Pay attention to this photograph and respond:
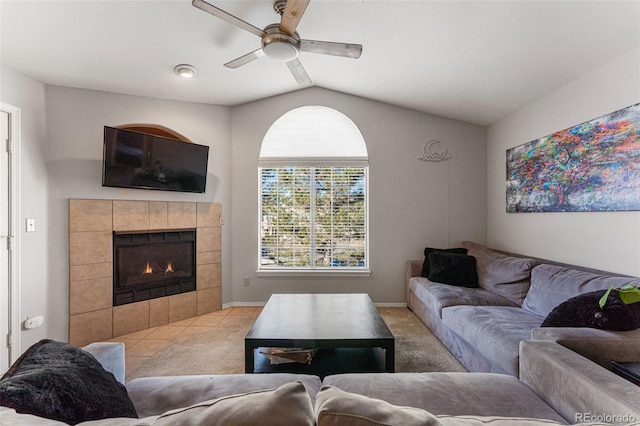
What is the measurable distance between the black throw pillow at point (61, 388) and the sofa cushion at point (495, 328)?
201cm

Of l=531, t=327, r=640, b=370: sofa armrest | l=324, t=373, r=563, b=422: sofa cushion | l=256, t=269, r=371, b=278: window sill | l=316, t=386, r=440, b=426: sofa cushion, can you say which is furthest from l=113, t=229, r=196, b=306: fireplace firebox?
l=531, t=327, r=640, b=370: sofa armrest

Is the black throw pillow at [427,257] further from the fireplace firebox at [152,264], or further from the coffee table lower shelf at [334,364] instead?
the fireplace firebox at [152,264]

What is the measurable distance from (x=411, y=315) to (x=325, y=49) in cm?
308

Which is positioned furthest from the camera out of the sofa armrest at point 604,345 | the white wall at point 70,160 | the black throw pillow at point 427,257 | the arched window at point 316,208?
the arched window at point 316,208

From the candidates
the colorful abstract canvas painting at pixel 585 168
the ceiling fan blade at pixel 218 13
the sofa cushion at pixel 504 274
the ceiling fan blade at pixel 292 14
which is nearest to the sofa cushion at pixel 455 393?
the sofa cushion at pixel 504 274

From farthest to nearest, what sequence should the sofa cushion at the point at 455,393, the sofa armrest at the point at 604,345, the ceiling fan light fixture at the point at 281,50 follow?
the ceiling fan light fixture at the point at 281,50
the sofa armrest at the point at 604,345
the sofa cushion at the point at 455,393

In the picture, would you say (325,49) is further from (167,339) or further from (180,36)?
(167,339)

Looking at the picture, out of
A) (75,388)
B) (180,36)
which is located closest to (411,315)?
(75,388)

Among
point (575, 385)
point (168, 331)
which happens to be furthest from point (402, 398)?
point (168, 331)

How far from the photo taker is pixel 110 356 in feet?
4.50

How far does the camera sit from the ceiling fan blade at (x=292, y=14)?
1638 mm

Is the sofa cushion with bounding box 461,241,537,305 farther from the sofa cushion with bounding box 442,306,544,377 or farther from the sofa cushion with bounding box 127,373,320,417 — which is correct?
the sofa cushion with bounding box 127,373,320,417

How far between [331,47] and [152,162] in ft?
7.73

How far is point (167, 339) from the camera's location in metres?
2.88
